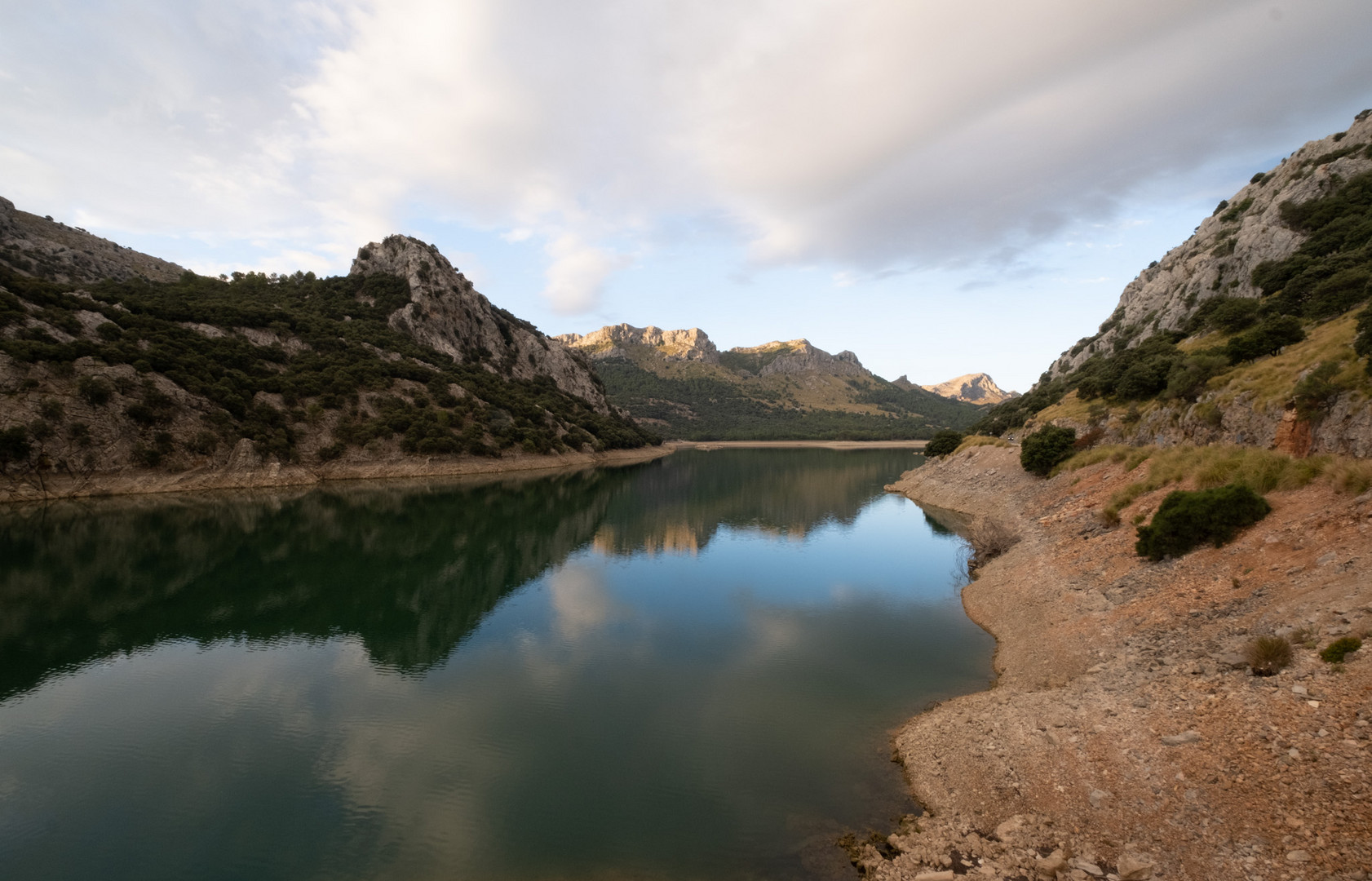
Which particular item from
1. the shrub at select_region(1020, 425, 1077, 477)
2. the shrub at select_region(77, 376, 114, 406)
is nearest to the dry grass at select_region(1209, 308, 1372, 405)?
the shrub at select_region(1020, 425, 1077, 477)

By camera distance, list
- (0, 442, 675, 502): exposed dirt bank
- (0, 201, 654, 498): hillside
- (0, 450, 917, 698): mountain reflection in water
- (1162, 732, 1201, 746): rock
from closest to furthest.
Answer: (1162, 732, 1201, 746): rock, (0, 450, 917, 698): mountain reflection in water, (0, 442, 675, 502): exposed dirt bank, (0, 201, 654, 498): hillside

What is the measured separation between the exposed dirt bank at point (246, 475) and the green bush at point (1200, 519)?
82.2m

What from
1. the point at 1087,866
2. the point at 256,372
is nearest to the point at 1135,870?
the point at 1087,866

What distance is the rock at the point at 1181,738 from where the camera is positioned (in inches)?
440

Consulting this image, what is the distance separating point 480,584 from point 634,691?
57.7ft

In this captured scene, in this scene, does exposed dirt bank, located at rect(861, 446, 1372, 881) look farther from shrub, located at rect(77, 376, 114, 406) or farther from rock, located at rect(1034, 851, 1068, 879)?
shrub, located at rect(77, 376, 114, 406)

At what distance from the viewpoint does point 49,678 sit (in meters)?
19.5

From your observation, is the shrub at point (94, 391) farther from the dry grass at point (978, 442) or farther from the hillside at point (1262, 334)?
the dry grass at point (978, 442)

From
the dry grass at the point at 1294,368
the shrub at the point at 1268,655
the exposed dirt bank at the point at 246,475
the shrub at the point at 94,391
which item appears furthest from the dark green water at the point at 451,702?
the shrub at the point at 94,391

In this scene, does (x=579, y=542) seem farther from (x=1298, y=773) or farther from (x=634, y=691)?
(x=1298, y=773)

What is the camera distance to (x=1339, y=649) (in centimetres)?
1113

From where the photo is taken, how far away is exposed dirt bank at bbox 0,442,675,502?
53375 mm

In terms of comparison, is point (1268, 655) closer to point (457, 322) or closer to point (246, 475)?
point (246, 475)

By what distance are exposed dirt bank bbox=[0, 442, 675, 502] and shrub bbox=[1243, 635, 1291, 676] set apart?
82457 millimetres
